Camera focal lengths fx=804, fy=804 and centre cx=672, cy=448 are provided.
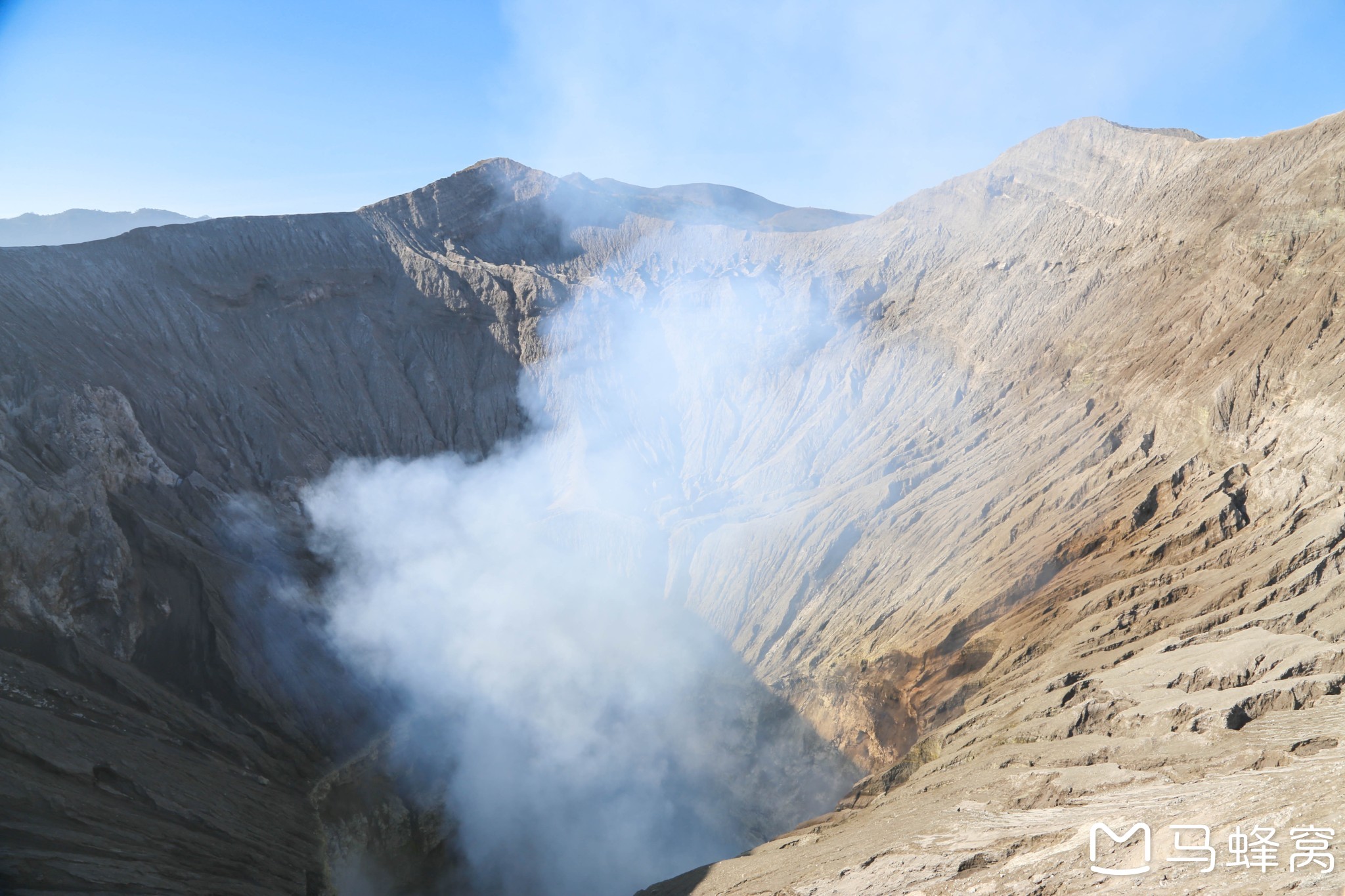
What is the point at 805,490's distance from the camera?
31.1 m

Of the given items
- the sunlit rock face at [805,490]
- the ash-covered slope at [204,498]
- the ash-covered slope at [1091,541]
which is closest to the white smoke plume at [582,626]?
the sunlit rock face at [805,490]

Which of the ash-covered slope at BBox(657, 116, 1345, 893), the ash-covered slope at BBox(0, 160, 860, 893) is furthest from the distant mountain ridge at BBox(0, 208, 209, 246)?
the ash-covered slope at BBox(657, 116, 1345, 893)

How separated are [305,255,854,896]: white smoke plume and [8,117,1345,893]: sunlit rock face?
41cm

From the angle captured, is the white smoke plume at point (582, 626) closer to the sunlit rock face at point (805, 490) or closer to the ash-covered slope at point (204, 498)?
the sunlit rock face at point (805, 490)

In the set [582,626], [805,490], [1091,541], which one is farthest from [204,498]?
[1091,541]

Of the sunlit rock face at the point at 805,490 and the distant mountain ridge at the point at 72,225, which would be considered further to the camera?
the distant mountain ridge at the point at 72,225

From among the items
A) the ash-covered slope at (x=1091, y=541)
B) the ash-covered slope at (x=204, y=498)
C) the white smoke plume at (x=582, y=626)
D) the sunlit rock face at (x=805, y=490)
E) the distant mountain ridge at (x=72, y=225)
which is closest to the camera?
the ash-covered slope at (x=1091, y=541)

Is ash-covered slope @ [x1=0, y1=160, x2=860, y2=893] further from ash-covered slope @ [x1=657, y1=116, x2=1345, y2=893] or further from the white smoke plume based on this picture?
ash-covered slope @ [x1=657, y1=116, x2=1345, y2=893]

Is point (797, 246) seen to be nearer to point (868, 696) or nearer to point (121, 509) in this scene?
point (868, 696)

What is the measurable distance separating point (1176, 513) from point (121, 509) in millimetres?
27541

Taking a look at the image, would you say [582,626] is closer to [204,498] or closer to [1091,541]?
[204,498]

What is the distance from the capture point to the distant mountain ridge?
74688 mm

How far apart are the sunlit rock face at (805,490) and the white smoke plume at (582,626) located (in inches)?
16.0

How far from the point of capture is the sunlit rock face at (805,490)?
14.8 metres
